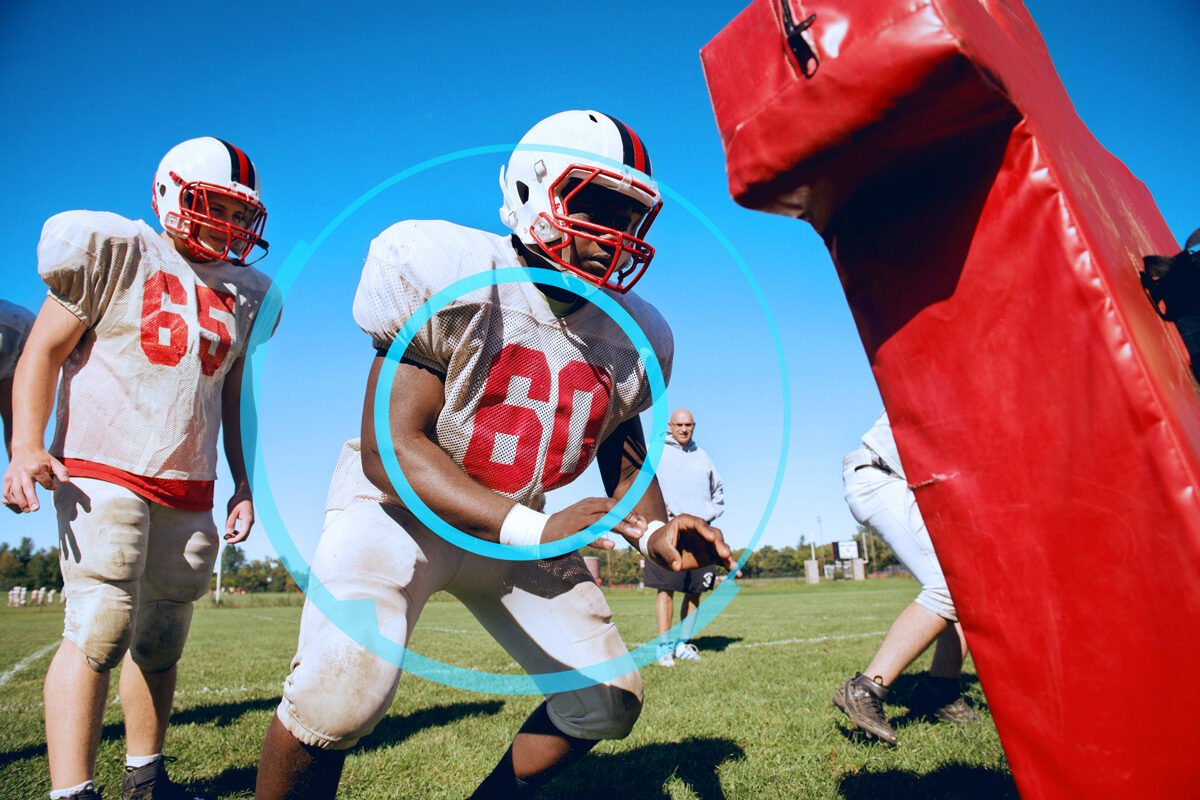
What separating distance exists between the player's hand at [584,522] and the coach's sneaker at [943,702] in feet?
8.38

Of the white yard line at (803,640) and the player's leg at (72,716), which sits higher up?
the player's leg at (72,716)

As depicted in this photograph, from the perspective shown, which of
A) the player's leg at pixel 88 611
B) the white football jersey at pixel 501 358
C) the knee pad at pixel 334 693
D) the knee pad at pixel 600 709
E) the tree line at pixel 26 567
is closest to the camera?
the knee pad at pixel 334 693

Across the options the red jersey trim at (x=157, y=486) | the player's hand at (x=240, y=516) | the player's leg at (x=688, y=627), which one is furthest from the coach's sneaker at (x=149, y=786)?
the player's leg at (x=688, y=627)

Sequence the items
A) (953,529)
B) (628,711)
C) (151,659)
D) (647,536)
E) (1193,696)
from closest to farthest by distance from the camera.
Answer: (1193,696)
(953,529)
(647,536)
(628,711)
(151,659)

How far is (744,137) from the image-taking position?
46.0 inches

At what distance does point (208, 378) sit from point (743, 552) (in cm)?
195

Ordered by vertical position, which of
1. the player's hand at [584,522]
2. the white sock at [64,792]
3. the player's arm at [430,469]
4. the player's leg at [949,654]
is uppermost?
the player's arm at [430,469]

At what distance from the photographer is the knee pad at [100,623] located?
2.14 metres

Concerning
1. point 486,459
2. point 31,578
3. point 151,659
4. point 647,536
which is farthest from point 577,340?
point 31,578

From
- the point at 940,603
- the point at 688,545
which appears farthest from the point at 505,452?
the point at 940,603

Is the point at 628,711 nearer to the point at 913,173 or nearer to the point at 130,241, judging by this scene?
the point at 913,173

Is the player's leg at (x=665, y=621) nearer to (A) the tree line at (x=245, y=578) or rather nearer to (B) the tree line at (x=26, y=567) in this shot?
(A) the tree line at (x=245, y=578)

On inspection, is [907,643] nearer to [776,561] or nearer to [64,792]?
[64,792]

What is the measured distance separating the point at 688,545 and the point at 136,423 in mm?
1891
